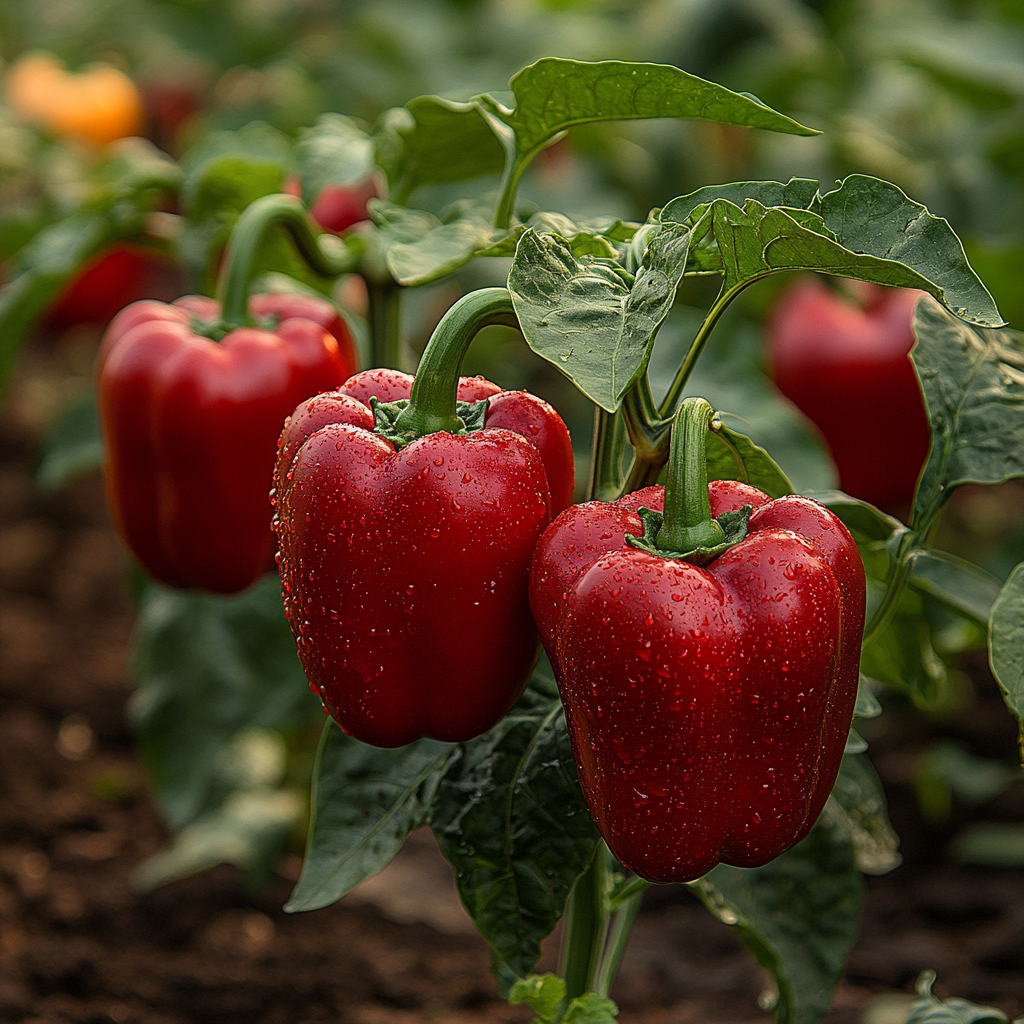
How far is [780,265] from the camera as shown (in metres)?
0.65

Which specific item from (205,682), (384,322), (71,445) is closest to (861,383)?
(384,322)

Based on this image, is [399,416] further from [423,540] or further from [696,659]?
[696,659]

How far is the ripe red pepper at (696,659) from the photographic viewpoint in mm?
632

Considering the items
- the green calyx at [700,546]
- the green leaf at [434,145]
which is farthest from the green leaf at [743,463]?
the green leaf at [434,145]

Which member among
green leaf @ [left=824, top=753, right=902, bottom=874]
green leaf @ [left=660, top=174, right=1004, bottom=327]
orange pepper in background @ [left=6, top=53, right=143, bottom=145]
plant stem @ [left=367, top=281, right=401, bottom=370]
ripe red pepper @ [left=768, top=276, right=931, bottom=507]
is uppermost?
green leaf @ [left=660, top=174, right=1004, bottom=327]

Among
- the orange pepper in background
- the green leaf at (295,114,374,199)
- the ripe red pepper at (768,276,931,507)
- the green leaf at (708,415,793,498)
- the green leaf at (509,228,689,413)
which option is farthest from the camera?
the orange pepper in background

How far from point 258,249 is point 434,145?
0.57 ft

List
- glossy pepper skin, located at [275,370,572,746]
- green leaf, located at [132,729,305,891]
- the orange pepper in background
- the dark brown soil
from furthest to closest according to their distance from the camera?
the orange pepper in background
green leaf, located at [132,729,305,891]
the dark brown soil
glossy pepper skin, located at [275,370,572,746]

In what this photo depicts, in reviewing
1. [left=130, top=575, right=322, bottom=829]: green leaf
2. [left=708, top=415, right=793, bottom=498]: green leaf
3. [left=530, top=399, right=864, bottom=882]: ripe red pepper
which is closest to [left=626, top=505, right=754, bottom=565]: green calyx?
[left=530, top=399, right=864, bottom=882]: ripe red pepper

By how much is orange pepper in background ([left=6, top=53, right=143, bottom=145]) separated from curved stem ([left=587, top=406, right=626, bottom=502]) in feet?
9.26

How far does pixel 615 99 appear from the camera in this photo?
2.58ft

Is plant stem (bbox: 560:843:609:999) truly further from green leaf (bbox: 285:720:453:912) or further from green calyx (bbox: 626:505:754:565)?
green calyx (bbox: 626:505:754:565)

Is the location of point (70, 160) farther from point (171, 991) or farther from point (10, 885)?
point (171, 991)

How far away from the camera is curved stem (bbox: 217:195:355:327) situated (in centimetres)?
99
